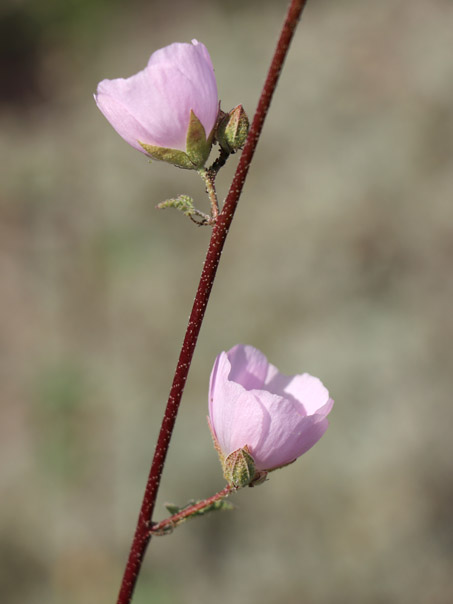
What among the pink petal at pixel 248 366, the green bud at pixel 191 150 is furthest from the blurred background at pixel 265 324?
the green bud at pixel 191 150

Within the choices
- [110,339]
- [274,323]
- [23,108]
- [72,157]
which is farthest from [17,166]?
[274,323]

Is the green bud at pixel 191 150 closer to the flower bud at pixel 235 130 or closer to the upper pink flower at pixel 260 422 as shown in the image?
the flower bud at pixel 235 130

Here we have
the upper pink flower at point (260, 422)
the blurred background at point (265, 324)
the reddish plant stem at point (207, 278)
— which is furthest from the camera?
the blurred background at point (265, 324)

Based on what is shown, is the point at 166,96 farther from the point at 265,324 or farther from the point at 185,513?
the point at 265,324

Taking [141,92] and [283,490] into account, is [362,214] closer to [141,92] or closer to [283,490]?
[283,490]

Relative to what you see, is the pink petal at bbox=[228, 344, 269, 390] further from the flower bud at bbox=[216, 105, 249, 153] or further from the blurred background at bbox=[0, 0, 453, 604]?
the blurred background at bbox=[0, 0, 453, 604]

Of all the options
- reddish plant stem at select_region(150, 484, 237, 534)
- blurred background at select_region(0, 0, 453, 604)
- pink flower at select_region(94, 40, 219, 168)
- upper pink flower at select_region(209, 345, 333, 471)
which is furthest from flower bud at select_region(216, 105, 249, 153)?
blurred background at select_region(0, 0, 453, 604)

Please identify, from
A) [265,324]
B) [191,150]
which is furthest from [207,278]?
[265,324]
